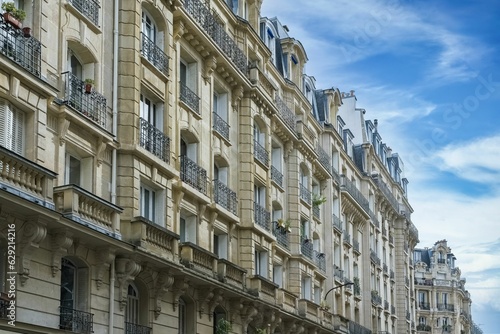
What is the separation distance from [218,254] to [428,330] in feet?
213

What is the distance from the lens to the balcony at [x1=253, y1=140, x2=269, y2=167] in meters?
37.1

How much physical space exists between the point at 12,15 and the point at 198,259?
37.5 ft

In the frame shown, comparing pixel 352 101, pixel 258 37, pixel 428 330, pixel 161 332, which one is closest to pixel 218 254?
pixel 161 332

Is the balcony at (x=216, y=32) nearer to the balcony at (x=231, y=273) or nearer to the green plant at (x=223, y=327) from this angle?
the balcony at (x=231, y=273)

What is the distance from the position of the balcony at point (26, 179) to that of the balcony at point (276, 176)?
64.9ft

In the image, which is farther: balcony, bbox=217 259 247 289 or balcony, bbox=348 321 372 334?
balcony, bbox=348 321 372 334

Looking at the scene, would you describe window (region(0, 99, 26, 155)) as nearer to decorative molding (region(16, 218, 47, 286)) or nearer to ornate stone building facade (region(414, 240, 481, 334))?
decorative molding (region(16, 218, 47, 286))

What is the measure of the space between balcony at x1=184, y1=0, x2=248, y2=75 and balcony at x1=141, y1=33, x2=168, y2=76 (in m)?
3.18

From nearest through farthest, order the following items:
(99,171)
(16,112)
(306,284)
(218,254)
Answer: (16,112)
(99,171)
(218,254)
(306,284)

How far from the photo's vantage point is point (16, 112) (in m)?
20.9

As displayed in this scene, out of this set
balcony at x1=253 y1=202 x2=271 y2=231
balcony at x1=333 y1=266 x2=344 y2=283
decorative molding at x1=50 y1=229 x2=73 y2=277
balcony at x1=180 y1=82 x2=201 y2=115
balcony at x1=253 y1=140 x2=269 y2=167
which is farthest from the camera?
balcony at x1=333 y1=266 x2=344 y2=283

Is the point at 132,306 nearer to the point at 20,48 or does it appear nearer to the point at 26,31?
the point at 20,48

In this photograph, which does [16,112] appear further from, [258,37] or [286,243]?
[286,243]

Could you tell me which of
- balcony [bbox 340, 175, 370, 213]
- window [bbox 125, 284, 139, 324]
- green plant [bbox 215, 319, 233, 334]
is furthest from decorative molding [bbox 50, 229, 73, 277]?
balcony [bbox 340, 175, 370, 213]
